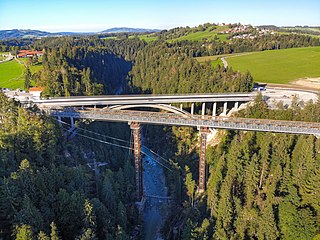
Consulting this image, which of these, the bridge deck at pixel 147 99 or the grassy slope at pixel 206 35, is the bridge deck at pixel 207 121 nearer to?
the bridge deck at pixel 147 99

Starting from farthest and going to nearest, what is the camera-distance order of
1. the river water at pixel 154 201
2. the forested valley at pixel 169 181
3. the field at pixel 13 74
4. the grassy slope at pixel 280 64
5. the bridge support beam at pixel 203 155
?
the grassy slope at pixel 280 64
the field at pixel 13 74
the bridge support beam at pixel 203 155
the river water at pixel 154 201
the forested valley at pixel 169 181

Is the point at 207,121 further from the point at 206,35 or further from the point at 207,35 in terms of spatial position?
the point at 206,35

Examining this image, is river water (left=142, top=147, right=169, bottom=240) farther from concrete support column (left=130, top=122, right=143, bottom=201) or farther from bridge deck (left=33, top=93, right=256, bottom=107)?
bridge deck (left=33, top=93, right=256, bottom=107)

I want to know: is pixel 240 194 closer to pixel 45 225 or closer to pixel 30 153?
pixel 45 225

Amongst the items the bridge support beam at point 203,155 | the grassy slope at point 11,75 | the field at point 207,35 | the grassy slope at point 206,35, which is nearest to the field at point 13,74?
the grassy slope at point 11,75

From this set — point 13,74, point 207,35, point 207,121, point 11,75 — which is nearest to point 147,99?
point 207,121

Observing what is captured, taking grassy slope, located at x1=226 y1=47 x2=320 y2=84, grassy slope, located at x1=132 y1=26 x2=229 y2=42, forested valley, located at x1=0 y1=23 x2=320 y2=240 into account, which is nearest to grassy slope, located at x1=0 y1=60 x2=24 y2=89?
forested valley, located at x1=0 y1=23 x2=320 y2=240
